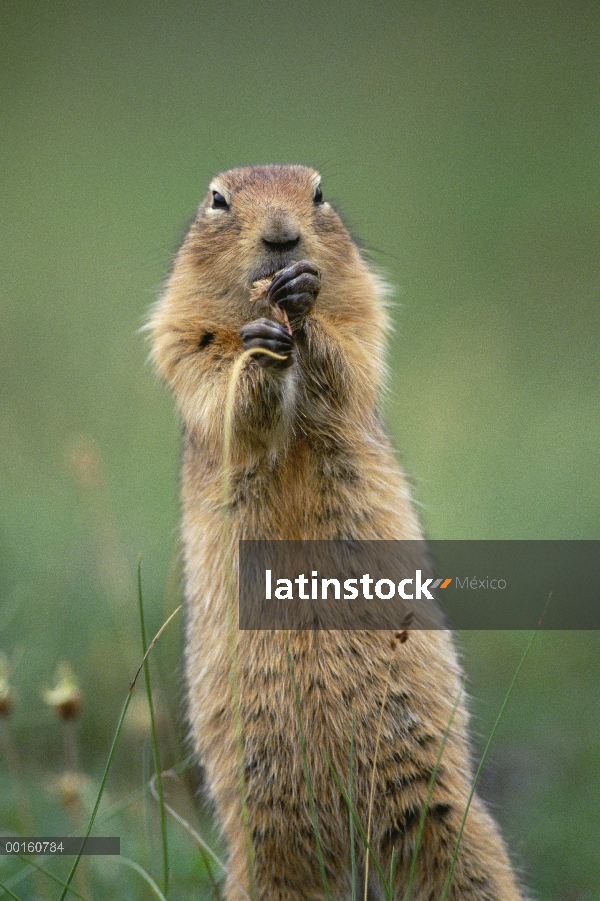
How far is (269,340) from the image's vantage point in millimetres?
3020

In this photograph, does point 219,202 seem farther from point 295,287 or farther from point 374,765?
point 374,765

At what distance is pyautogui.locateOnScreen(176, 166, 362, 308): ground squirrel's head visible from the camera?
339cm

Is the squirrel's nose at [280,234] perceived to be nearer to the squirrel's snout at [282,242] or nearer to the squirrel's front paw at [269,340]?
the squirrel's snout at [282,242]

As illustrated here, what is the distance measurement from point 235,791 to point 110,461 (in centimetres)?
416

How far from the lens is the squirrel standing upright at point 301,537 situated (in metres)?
3.09

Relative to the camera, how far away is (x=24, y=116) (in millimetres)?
8375

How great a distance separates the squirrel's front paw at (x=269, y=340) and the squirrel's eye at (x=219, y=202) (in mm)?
980

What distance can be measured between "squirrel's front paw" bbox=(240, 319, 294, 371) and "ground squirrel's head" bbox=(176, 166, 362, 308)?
45 centimetres

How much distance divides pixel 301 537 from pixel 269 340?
0.74 meters

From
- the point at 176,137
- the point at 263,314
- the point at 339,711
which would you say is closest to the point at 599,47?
the point at 176,137

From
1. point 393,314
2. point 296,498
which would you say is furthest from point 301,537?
point 393,314

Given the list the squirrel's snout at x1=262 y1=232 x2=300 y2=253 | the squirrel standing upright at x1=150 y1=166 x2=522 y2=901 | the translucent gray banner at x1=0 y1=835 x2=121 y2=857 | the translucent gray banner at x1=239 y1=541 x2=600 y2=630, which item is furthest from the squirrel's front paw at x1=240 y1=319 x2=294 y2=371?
the translucent gray banner at x1=0 y1=835 x2=121 y2=857

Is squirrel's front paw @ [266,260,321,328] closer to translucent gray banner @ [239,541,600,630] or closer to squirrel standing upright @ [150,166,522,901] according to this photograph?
squirrel standing upright @ [150,166,522,901]

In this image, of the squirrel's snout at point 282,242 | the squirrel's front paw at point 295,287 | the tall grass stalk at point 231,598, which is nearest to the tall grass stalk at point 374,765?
the tall grass stalk at point 231,598
